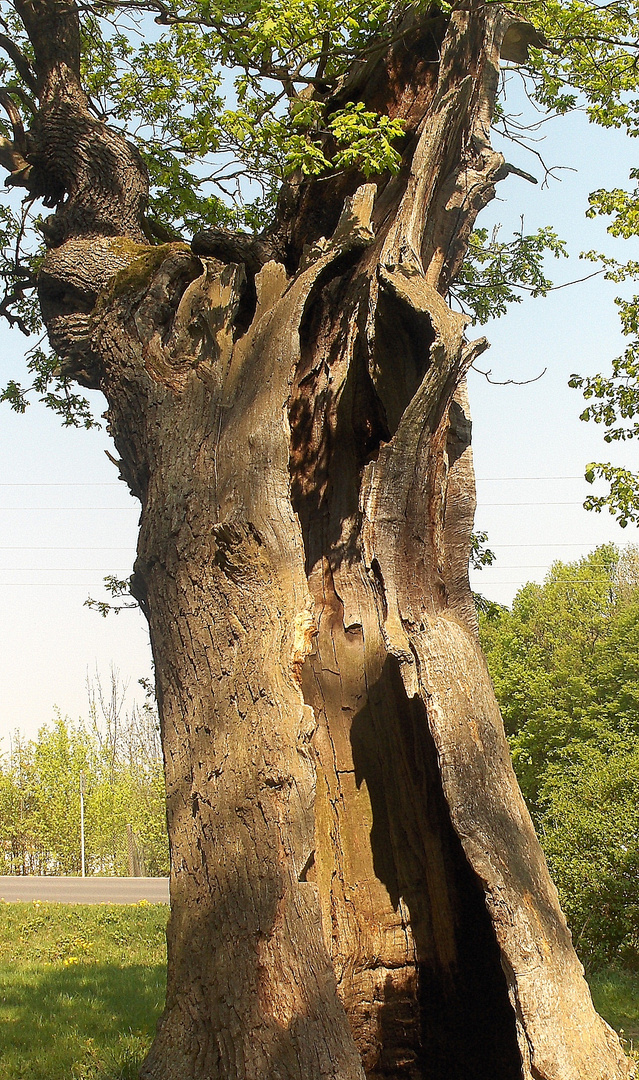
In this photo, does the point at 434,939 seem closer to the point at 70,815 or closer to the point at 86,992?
the point at 86,992

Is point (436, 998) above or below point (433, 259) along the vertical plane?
below

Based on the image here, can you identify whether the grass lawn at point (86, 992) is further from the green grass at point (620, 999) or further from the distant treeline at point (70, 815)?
the distant treeline at point (70, 815)

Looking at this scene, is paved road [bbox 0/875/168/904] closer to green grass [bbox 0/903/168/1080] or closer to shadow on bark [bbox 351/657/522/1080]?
green grass [bbox 0/903/168/1080]

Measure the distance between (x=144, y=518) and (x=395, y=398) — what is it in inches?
63.0

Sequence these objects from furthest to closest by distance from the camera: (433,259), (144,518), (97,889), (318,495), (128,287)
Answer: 1. (97,889)
2. (433,259)
3. (128,287)
4. (318,495)
5. (144,518)

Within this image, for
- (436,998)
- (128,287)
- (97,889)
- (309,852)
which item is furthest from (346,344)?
(97,889)

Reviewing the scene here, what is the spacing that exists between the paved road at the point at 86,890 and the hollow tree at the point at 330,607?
728 inches

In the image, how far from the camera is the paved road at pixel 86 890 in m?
22.9

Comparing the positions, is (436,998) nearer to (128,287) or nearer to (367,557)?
(367,557)

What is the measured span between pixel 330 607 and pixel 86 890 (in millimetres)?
24786

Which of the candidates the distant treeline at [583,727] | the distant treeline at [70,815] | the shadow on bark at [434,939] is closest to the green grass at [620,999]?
the distant treeline at [583,727]

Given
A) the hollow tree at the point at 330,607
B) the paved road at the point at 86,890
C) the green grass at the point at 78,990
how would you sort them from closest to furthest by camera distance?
the hollow tree at the point at 330,607, the green grass at the point at 78,990, the paved road at the point at 86,890

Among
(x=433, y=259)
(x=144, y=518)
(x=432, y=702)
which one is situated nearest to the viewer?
(x=432, y=702)

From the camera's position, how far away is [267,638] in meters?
3.86
